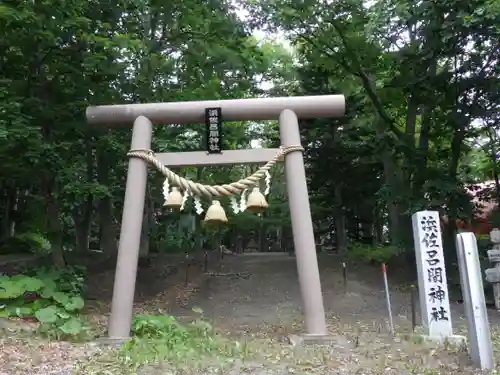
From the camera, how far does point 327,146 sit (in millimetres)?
16438

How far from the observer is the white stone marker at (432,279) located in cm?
657

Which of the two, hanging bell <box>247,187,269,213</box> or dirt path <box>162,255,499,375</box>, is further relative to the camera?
hanging bell <box>247,187,269,213</box>

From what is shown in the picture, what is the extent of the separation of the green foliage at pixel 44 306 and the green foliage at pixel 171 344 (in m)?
0.77

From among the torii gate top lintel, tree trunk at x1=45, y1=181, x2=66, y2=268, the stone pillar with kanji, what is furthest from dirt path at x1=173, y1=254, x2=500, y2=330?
the torii gate top lintel

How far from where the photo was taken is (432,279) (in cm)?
678

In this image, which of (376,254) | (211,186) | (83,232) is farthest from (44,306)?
(376,254)

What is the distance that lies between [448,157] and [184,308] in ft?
31.3

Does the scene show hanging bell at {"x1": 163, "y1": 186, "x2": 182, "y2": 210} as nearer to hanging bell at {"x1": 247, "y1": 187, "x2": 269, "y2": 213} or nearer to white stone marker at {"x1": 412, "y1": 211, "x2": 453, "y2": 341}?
hanging bell at {"x1": 247, "y1": 187, "x2": 269, "y2": 213}

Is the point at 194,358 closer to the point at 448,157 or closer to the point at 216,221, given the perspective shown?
the point at 216,221

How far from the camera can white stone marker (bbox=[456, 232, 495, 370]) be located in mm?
5250

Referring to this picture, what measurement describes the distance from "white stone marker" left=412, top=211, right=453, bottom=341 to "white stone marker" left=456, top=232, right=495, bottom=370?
1009 millimetres

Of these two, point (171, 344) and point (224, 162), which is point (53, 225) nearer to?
point (224, 162)

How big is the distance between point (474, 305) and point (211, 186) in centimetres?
346

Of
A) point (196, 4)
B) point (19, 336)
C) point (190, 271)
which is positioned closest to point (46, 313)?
point (19, 336)
